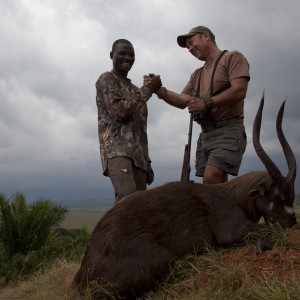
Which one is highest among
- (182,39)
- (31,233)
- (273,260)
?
(182,39)

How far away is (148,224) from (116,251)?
16.6 inches

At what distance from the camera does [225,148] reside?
645 centimetres

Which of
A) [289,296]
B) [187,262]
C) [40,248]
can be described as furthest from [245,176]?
[40,248]

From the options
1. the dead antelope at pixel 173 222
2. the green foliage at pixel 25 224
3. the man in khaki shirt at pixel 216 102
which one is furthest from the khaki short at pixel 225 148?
the green foliage at pixel 25 224

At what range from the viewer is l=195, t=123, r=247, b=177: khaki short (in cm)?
643

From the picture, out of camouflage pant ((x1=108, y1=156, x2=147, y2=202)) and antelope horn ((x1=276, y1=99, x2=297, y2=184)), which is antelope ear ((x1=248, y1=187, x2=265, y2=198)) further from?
camouflage pant ((x1=108, y1=156, x2=147, y2=202))

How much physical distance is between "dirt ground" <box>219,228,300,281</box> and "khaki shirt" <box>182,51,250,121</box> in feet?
6.54

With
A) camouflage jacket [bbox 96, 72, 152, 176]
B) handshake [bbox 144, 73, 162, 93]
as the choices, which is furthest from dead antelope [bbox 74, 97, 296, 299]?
handshake [bbox 144, 73, 162, 93]

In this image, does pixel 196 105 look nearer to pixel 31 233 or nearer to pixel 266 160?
pixel 266 160

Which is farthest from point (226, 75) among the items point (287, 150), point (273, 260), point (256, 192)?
point (273, 260)

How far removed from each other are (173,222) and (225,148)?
181 centimetres

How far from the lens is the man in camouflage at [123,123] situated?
19.8 feet

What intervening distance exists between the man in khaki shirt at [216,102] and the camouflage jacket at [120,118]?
1.28ft

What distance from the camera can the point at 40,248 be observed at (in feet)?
37.4
